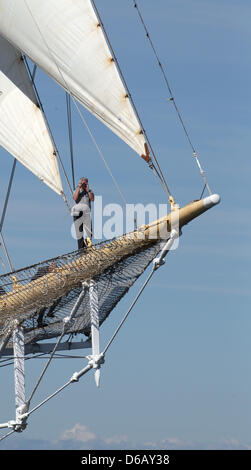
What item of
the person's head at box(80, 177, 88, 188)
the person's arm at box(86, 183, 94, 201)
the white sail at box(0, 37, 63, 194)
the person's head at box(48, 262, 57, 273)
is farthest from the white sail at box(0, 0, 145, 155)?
the person's head at box(48, 262, 57, 273)

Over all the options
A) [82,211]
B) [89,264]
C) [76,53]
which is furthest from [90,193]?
[76,53]

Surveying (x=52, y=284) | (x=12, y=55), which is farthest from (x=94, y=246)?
(x=12, y=55)

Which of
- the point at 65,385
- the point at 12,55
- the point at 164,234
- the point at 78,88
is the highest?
the point at 12,55

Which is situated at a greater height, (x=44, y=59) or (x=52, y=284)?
(x=44, y=59)

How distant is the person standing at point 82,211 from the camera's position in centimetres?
5231

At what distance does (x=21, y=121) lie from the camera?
5753 cm

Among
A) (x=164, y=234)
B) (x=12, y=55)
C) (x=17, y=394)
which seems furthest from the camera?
(x=12, y=55)

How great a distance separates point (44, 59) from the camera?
53125 mm

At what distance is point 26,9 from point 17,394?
12070mm

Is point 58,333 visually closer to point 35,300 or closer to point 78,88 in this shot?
point 35,300

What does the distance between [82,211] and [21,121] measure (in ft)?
21.1

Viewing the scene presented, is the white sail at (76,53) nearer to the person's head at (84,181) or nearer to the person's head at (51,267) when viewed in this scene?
the person's head at (84,181)

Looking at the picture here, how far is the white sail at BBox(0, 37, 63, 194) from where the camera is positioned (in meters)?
56.4

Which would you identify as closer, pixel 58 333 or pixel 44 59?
pixel 44 59
